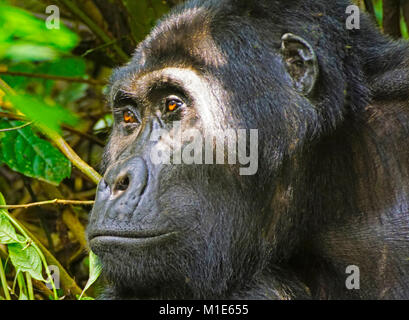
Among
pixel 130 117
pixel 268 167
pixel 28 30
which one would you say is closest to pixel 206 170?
pixel 268 167

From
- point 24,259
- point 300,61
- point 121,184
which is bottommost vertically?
point 24,259

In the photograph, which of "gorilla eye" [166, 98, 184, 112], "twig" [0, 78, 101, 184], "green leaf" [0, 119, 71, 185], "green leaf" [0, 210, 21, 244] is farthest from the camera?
"green leaf" [0, 119, 71, 185]

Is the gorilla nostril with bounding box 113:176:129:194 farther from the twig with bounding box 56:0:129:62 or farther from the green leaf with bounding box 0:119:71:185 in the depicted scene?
the twig with bounding box 56:0:129:62

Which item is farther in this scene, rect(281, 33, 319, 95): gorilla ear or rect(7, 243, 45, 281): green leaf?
rect(7, 243, 45, 281): green leaf

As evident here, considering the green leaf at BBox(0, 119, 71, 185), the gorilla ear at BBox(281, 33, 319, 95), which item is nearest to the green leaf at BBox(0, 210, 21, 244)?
the green leaf at BBox(0, 119, 71, 185)

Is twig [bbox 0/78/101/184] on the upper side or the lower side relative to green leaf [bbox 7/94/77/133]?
upper

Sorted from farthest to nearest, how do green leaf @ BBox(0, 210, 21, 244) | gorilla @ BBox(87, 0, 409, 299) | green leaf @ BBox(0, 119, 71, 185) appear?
green leaf @ BBox(0, 119, 71, 185), green leaf @ BBox(0, 210, 21, 244), gorilla @ BBox(87, 0, 409, 299)

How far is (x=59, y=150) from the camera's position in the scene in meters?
4.18

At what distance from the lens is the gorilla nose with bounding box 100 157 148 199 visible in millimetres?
2781

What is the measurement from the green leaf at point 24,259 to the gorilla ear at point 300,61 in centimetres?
150

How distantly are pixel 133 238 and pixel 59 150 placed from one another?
159 cm

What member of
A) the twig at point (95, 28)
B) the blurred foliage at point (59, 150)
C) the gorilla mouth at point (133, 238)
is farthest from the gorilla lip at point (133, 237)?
the twig at point (95, 28)

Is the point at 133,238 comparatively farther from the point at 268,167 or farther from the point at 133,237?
the point at 268,167

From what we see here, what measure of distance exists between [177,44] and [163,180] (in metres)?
0.67
